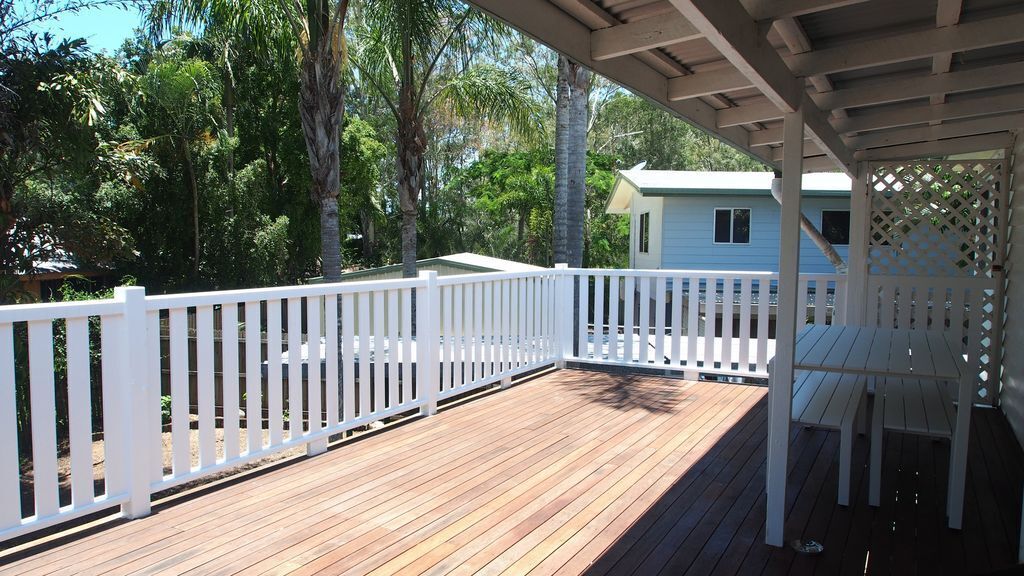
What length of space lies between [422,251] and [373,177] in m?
5.37

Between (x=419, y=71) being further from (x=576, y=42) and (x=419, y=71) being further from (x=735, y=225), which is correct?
(x=576, y=42)

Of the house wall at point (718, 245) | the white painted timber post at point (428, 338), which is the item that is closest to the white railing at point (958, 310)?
the white painted timber post at point (428, 338)

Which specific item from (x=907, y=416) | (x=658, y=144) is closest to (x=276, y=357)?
(x=907, y=416)

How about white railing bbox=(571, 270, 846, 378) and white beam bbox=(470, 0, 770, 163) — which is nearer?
white beam bbox=(470, 0, 770, 163)

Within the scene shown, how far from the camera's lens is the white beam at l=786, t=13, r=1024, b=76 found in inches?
98.0

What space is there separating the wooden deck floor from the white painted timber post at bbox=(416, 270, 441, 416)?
249 millimetres

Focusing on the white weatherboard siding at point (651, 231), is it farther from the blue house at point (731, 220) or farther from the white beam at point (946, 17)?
the white beam at point (946, 17)

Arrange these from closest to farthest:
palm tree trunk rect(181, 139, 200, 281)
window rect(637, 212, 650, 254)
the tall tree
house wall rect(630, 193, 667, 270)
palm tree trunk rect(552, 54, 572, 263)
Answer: the tall tree < palm tree trunk rect(552, 54, 572, 263) < house wall rect(630, 193, 667, 270) < palm tree trunk rect(181, 139, 200, 281) < window rect(637, 212, 650, 254)

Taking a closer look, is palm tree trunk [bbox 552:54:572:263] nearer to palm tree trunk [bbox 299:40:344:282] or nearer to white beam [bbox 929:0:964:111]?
palm tree trunk [bbox 299:40:344:282]

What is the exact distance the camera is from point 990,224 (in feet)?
17.1

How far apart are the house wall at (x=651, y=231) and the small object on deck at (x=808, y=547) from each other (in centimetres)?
1187

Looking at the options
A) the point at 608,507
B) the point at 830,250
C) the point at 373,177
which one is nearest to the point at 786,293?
the point at 608,507

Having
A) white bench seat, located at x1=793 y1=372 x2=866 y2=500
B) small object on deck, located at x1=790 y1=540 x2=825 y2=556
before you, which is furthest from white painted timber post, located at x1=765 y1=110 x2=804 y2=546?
white bench seat, located at x1=793 y1=372 x2=866 y2=500

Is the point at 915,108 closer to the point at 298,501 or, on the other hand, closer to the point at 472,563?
the point at 472,563
